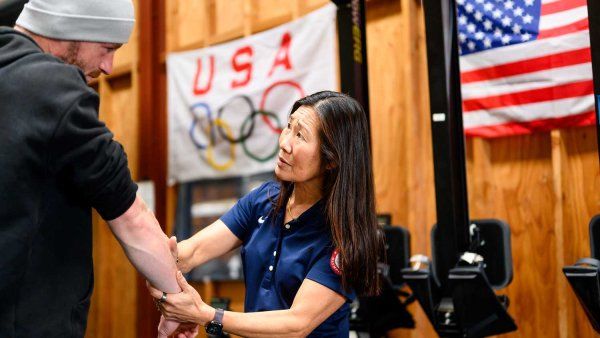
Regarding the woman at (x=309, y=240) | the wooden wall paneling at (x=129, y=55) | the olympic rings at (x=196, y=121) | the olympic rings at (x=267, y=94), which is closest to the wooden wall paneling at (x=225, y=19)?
the olympic rings at (x=196, y=121)

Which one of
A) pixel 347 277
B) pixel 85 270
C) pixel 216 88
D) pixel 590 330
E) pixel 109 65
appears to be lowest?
pixel 590 330

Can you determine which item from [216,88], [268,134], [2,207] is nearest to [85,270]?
[2,207]

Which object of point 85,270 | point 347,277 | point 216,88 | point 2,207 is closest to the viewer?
point 2,207

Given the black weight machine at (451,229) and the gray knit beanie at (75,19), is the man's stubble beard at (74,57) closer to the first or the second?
the gray knit beanie at (75,19)

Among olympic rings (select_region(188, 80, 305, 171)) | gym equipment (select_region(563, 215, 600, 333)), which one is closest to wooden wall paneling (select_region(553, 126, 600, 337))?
gym equipment (select_region(563, 215, 600, 333))

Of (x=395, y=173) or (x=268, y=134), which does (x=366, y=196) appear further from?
(x=268, y=134)

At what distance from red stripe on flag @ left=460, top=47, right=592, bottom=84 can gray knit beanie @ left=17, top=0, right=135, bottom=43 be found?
2680 millimetres

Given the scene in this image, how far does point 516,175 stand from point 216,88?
2.52 meters

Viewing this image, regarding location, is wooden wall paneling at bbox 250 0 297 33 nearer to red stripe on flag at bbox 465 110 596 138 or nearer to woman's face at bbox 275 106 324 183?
red stripe on flag at bbox 465 110 596 138

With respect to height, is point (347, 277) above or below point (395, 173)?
below

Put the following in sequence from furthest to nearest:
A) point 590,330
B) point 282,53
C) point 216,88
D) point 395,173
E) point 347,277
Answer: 1. point 216,88
2. point 282,53
3. point 395,173
4. point 590,330
5. point 347,277

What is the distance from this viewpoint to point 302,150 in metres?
1.95

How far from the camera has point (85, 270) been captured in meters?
1.36

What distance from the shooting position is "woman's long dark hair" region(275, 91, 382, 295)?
6.15 ft
